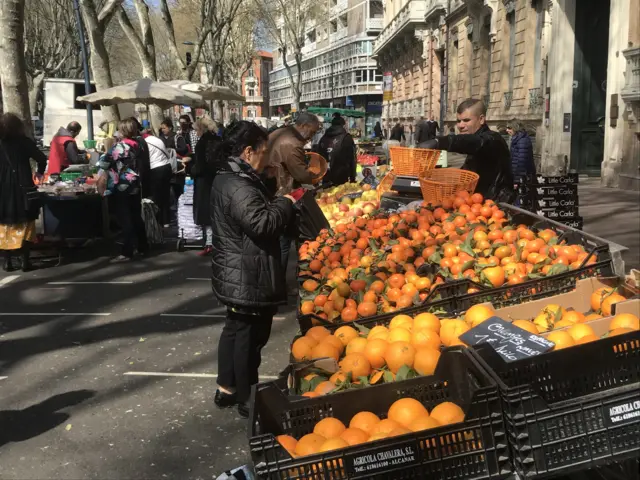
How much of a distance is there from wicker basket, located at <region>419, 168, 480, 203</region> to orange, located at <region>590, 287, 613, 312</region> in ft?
7.39

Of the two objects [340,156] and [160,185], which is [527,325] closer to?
[340,156]

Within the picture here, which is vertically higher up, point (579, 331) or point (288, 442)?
point (579, 331)

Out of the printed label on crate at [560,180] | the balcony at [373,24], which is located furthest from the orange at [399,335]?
the balcony at [373,24]

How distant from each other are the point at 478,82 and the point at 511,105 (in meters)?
5.90

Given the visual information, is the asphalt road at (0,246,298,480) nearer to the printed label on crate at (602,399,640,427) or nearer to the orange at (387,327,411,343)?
the orange at (387,327,411,343)

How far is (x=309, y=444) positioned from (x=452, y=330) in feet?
3.72

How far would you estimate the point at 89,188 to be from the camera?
9922 mm

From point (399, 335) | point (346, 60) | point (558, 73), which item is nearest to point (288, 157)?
point (399, 335)

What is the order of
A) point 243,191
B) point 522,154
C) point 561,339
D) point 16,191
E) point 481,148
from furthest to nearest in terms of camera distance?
point 522,154, point 16,191, point 481,148, point 243,191, point 561,339

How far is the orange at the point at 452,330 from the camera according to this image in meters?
3.11

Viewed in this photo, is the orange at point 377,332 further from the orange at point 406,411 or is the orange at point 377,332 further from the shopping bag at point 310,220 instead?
the shopping bag at point 310,220

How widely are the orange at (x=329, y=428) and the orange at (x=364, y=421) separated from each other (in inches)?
1.7

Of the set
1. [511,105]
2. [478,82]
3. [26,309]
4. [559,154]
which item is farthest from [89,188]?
[478,82]

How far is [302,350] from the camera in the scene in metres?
3.25
